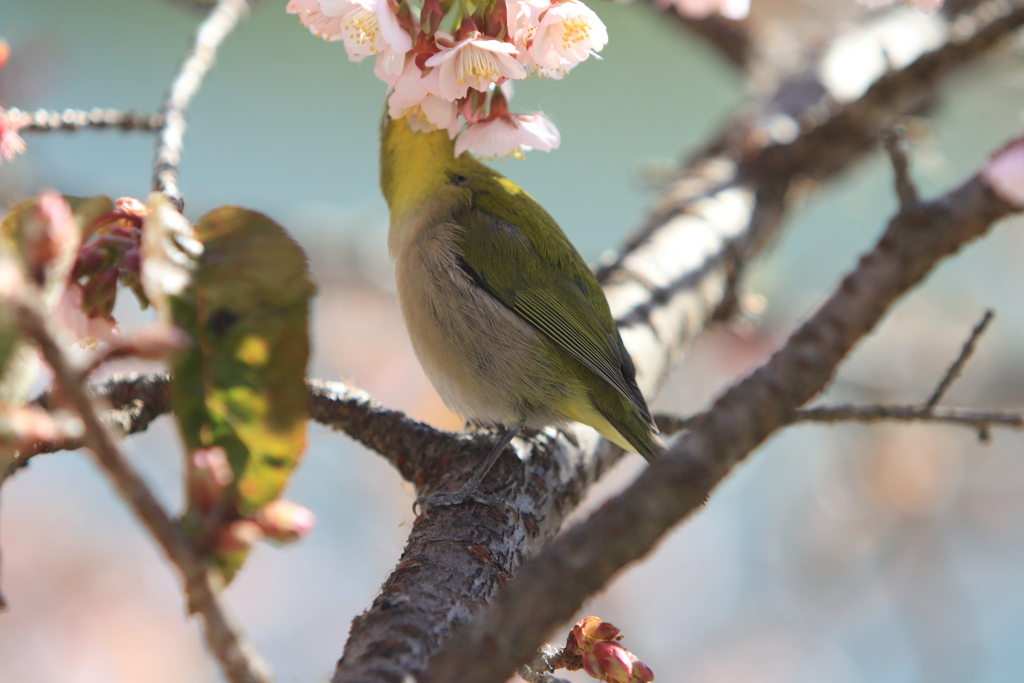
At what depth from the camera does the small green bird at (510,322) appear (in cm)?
216

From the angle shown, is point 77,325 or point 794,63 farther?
point 794,63

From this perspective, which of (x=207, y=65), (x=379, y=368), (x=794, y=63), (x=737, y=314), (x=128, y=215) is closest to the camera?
(x=128, y=215)

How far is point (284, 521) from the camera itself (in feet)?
2.39

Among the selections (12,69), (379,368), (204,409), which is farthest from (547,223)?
(379,368)

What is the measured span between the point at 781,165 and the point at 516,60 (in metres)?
2.46

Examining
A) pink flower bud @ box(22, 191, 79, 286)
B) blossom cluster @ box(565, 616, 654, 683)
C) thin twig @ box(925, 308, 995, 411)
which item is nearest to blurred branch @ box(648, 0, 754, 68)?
thin twig @ box(925, 308, 995, 411)

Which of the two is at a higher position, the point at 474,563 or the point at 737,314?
the point at 737,314

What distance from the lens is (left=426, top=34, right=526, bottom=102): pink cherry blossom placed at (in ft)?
4.51

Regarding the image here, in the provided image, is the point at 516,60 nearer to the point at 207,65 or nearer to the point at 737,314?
the point at 207,65

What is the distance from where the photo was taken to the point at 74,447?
1.34 metres

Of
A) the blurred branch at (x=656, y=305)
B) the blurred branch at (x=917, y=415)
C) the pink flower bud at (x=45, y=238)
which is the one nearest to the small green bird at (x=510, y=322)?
the blurred branch at (x=656, y=305)

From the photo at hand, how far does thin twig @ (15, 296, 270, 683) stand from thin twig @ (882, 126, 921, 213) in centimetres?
97

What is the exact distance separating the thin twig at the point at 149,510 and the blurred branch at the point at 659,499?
224 millimetres

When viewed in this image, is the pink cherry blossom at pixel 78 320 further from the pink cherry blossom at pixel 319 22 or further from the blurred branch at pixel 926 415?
the blurred branch at pixel 926 415
